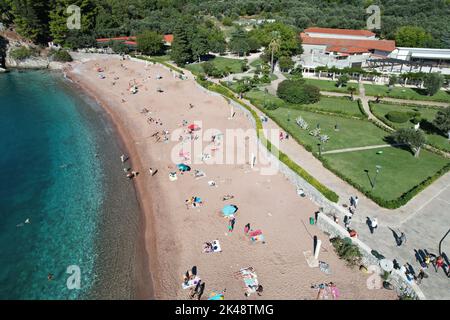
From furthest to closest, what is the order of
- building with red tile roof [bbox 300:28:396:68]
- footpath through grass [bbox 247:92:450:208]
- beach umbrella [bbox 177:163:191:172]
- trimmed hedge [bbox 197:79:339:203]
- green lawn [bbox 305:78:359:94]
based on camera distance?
1. building with red tile roof [bbox 300:28:396:68]
2. green lawn [bbox 305:78:359:94]
3. beach umbrella [bbox 177:163:191:172]
4. footpath through grass [bbox 247:92:450:208]
5. trimmed hedge [bbox 197:79:339:203]

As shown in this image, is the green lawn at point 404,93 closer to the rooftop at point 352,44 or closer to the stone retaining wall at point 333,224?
the rooftop at point 352,44

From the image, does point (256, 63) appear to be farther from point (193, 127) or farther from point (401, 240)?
point (401, 240)

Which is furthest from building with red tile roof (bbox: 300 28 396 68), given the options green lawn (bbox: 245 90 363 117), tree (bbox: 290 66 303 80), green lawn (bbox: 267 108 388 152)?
green lawn (bbox: 267 108 388 152)

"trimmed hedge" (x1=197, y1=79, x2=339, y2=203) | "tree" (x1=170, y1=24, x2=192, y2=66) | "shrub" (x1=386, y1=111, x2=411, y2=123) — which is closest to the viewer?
"trimmed hedge" (x1=197, y1=79, x2=339, y2=203)

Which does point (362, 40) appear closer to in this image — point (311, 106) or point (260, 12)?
point (311, 106)

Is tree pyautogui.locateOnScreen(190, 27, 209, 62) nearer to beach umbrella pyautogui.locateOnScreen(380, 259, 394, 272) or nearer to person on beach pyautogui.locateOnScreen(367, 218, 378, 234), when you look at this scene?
person on beach pyautogui.locateOnScreen(367, 218, 378, 234)

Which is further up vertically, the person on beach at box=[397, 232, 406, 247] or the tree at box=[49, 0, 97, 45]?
the tree at box=[49, 0, 97, 45]
